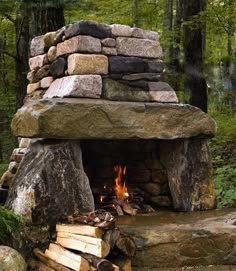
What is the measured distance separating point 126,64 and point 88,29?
Answer: 63 cm

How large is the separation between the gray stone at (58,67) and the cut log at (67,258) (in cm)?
215

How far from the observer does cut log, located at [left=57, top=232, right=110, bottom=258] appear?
3.99 m

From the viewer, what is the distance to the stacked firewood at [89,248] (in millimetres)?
4000

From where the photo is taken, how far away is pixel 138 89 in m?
5.60

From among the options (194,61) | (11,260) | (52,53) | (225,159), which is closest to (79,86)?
(52,53)

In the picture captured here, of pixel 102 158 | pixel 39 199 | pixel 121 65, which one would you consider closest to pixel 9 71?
pixel 102 158

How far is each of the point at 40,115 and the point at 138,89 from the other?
1.42 meters

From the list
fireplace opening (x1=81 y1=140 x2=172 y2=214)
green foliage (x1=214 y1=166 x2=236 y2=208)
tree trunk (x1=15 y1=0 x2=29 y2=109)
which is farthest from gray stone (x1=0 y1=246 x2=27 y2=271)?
tree trunk (x1=15 y1=0 x2=29 y2=109)

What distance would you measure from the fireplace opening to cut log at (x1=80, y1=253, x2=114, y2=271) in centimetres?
211

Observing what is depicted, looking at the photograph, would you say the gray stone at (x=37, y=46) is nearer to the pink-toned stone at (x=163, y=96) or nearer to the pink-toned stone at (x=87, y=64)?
the pink-toned stone at (x=87, y=64)

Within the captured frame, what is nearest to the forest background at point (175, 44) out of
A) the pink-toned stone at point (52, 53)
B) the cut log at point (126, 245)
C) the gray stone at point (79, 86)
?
the pink-toned stone at point (52, 53)

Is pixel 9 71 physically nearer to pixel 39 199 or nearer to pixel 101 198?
pixel 101 198

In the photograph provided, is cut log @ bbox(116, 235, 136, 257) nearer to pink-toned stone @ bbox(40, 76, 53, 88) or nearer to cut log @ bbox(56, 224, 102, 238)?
cut log @ bbox(56, 224, 102, 238)

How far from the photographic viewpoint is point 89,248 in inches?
160
